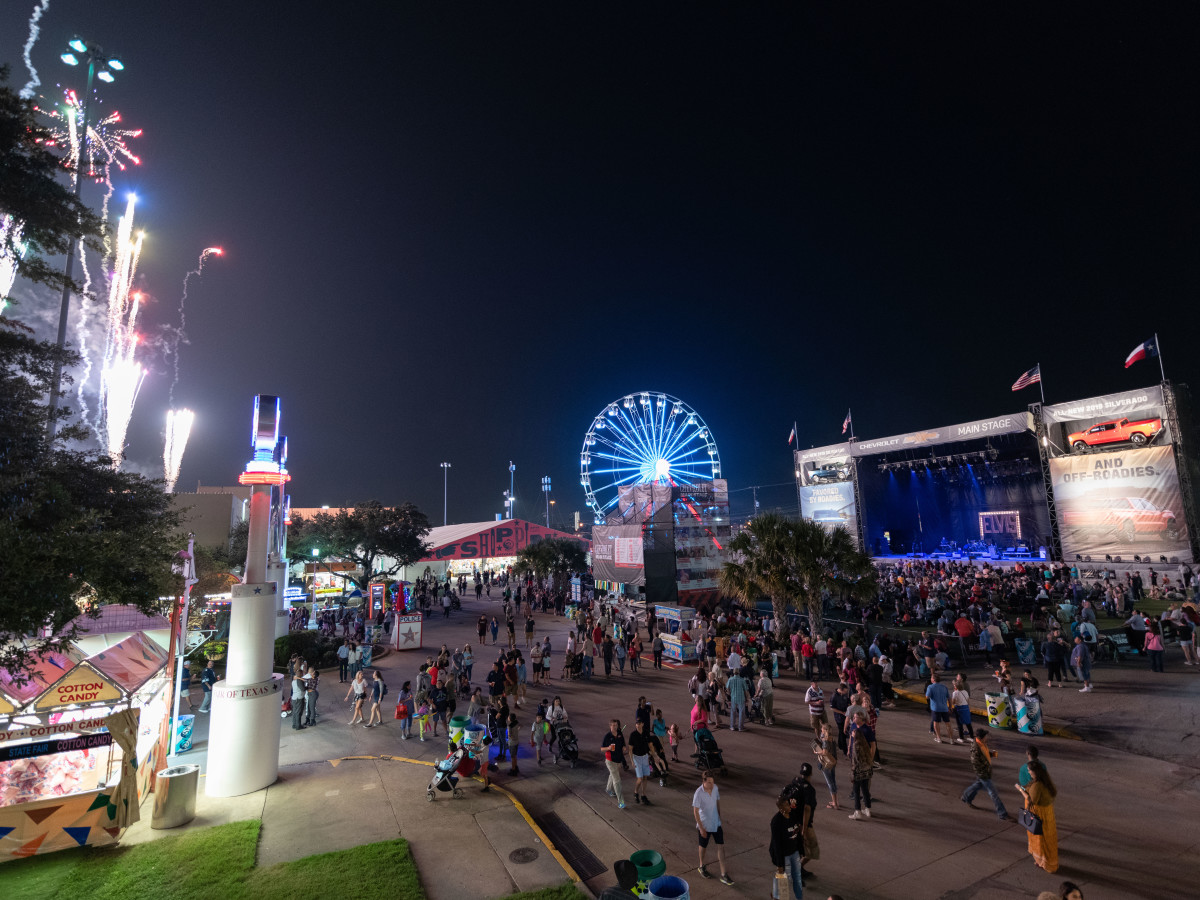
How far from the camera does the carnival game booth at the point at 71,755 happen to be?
838 centimetres

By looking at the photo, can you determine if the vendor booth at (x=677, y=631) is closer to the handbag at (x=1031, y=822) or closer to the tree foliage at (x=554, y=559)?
the handbag at (x=1031, y=822)

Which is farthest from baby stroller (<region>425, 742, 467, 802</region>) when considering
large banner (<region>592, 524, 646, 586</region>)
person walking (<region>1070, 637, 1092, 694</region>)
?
large banner (<region>592, 524, 646, 586</region>)

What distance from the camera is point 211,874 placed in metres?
7.61

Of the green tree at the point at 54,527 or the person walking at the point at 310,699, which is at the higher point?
the green tree at the point at 54,527

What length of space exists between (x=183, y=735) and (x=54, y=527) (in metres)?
8.01

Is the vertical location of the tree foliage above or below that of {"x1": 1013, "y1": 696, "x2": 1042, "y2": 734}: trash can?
above

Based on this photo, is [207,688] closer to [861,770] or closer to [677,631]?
[677,631]

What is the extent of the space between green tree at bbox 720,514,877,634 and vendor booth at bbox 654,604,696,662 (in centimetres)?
224

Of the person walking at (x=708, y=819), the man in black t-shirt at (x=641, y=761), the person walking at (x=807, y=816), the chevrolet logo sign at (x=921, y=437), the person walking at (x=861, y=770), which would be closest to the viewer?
the person walking at (x=807, y=816)

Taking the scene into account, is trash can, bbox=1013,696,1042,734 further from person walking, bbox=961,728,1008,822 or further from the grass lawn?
the grass lawn

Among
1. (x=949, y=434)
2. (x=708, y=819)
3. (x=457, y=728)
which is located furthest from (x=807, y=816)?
(x=949, y=434)

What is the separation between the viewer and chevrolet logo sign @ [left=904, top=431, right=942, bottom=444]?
4066 cm

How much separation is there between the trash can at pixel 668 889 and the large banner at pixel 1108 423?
3810 cm

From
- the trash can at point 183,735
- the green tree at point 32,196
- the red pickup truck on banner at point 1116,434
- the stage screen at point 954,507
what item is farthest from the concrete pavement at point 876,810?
the stage screen at point 954,507
